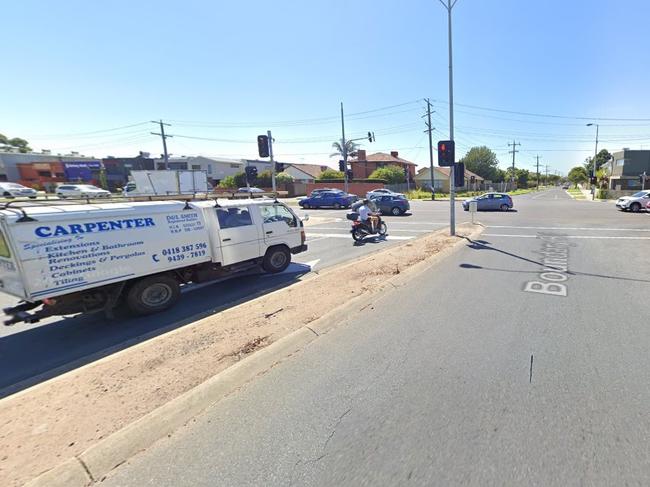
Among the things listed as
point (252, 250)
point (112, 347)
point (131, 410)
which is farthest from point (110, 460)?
point (252, 250)

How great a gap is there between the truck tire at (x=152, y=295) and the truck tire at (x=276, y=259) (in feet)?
7.87

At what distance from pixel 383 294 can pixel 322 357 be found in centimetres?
255

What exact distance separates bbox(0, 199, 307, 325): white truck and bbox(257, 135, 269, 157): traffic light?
1008cm

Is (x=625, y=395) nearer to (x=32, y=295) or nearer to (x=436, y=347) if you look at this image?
(x=436, y=347)

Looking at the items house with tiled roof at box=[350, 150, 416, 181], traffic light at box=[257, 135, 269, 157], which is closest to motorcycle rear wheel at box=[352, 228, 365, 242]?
traffic light at box=[257, 135, 269, 157]

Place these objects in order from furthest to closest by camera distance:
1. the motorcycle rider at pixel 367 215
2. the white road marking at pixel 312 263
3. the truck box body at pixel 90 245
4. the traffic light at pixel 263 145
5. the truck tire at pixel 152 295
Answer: the traffic light at pixel 263 145
the motorcycle rider at pixel 367 215
the white road marking at pixel 312 263
the truck tire at pixel 152 295
the truck box body at pixel 90 245

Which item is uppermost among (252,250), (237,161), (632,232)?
(237,161)

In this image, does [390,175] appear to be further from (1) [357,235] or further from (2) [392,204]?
(1) [357,235]

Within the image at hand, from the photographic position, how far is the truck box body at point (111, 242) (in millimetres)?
4500

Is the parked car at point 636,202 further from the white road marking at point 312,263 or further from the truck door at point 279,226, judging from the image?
the truck door at point 279,226

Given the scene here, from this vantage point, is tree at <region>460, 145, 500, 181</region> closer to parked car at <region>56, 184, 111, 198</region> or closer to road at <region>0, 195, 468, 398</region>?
parked car at <region>56, 184, 111, 198</region>

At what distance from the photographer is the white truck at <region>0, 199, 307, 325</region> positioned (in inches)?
179

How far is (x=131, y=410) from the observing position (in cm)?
296

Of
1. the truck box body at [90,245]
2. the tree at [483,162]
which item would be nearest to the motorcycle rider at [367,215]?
the truck box body at [90,245]
